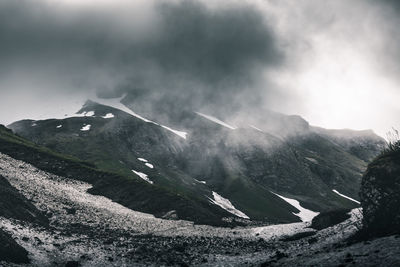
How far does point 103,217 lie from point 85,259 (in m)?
33.4

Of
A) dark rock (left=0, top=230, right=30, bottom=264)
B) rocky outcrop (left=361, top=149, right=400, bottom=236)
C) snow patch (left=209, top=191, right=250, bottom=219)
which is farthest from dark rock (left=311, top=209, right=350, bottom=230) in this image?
snow patch (left=209, top=191, right=250, bottom=219)

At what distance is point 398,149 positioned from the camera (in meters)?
71.1

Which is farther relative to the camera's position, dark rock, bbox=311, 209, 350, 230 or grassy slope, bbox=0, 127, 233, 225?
grassy slope, bbox=0, 127, 233, 225

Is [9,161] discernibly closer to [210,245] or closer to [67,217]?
[67,217]

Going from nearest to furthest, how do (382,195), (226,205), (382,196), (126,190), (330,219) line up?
(382,196)
(382,195)
(330,219)
(126,190)
(226,205)

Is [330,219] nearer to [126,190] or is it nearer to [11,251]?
[11,251]

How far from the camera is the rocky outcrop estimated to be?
61438 millimetres

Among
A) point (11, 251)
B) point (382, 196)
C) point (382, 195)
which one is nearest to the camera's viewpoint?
point (11, 251)

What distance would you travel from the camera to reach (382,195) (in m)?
65.4

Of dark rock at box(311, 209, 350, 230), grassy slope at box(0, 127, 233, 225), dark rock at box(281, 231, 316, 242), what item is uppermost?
dark rock at box(311, 209, 350, 230)

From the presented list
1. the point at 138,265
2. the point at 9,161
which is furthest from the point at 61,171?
the point at 138,265

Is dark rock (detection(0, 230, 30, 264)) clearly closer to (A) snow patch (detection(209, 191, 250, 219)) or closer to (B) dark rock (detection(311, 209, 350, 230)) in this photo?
(B) dark rock (detection(311, 209, 350, 230))

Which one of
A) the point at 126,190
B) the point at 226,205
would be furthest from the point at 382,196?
the point at 226,205

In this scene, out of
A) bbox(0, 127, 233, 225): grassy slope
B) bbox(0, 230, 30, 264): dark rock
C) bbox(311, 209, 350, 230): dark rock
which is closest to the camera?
bbox(0, 230, 30, 264): dark rock
